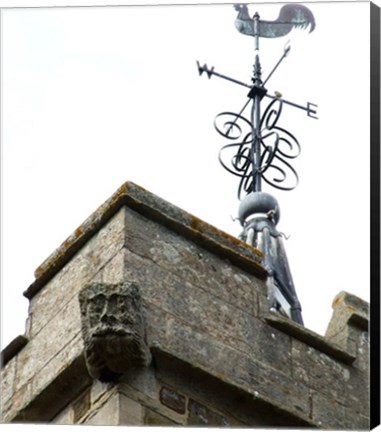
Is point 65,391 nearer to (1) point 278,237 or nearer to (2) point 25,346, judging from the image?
(2) point 25,346

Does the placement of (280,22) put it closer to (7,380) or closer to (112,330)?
(7,380)

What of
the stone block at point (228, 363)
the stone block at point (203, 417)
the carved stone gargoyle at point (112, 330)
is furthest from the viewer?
the stone block at point (228, 363)

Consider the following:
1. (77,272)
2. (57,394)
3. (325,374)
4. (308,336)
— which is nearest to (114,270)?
(77,272)

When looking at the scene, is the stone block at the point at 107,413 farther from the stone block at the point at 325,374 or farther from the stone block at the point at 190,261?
the stone block at the point at 325,374

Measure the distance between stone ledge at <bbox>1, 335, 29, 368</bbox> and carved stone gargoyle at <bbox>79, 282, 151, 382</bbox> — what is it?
0.74 metres

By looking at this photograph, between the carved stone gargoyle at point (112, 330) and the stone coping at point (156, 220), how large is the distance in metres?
0.56

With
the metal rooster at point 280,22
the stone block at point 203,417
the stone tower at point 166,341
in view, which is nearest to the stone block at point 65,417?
the stone tower at point 166,341

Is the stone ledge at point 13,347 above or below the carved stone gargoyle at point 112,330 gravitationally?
above

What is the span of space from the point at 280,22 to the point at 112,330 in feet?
17.9

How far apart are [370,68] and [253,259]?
1030 millimetres

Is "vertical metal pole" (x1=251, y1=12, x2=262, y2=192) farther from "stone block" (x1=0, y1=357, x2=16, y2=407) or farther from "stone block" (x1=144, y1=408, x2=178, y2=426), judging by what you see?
"stone block" (x1=144, y1=408, x2=178, y2=426)

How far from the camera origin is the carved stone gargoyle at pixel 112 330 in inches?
311

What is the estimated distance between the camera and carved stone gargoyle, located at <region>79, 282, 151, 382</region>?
7.89 meters

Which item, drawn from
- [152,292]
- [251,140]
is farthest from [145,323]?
[251,140]
